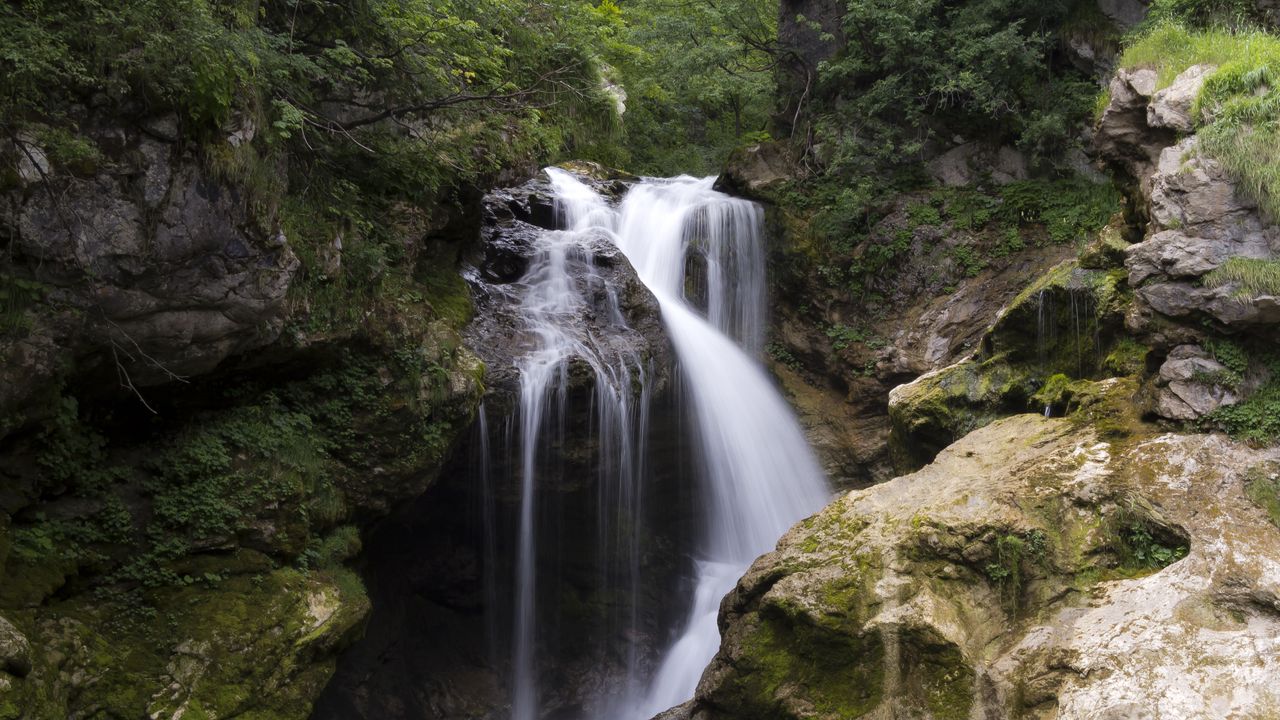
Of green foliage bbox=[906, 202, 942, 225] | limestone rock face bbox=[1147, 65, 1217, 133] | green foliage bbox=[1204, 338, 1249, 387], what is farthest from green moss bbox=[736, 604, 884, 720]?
green foliage bbox=[906, 202, 942, 225]

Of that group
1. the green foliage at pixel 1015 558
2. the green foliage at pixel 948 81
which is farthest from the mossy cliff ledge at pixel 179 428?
the green foliage at pixel 948 81

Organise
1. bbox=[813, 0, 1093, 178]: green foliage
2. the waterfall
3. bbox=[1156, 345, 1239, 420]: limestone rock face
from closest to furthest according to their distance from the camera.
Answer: bbox=[1156, 345, 1239, 420]: limestone rock face, the waterfall, bbox=[813, 0, 1093, 178]: green foliage

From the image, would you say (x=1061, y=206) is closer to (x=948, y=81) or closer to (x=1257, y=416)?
(x=948, y=81)

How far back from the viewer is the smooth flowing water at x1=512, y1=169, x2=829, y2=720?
995 cm

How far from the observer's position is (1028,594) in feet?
17.9

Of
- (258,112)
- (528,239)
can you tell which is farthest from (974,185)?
(258,112)

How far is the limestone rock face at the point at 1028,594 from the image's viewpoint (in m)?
4.61

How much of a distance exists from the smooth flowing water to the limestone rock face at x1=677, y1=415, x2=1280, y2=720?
3632mm

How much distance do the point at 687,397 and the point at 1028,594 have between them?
6.13 m

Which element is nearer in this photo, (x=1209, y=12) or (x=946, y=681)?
(x=946, y=681)

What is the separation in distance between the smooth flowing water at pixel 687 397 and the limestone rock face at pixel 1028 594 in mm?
3632

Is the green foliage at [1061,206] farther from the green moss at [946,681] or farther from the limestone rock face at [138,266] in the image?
the limestone rock face at [138,266]

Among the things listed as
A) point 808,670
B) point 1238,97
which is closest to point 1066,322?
point 1238,97

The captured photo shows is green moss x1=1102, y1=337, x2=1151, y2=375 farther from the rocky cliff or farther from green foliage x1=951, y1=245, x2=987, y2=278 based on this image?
green foliage x1=951, y1=245, x2=987, y2=278
